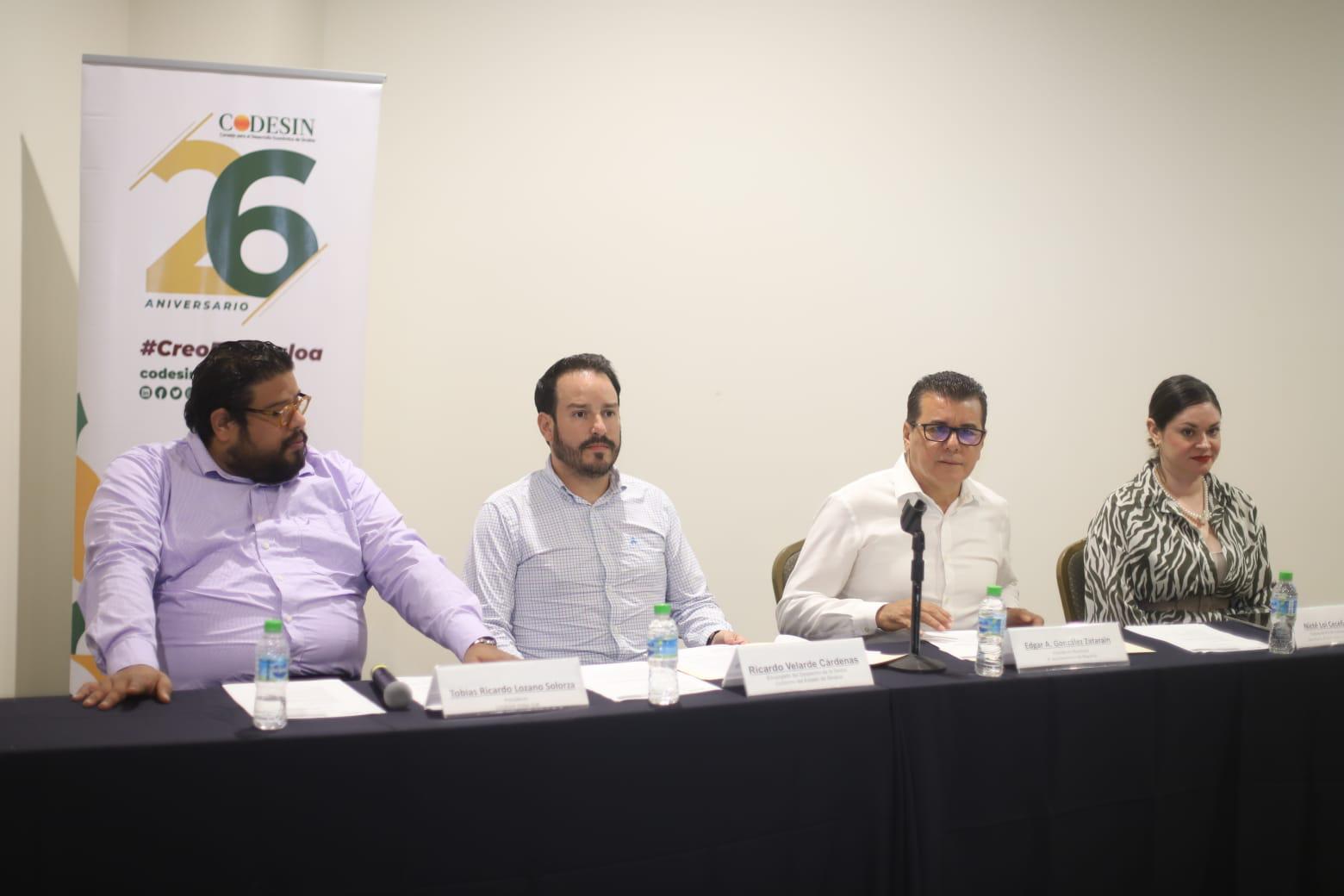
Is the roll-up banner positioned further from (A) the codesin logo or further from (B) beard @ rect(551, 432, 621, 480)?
(B) beard @ rect(551, 432, 621, 480)

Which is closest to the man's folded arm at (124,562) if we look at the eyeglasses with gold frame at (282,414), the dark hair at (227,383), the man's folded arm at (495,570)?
the dark hair at (227,383)

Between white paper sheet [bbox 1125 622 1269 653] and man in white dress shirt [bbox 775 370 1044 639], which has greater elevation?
man in white dress shirt [bbox 775 370 1044 639]

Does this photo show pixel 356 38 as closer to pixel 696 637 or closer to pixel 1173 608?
pixel 696 637

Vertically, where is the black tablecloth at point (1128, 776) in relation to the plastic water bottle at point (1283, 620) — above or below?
below

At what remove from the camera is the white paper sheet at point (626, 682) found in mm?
1923

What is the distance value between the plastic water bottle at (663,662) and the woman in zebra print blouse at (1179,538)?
1.61 metres

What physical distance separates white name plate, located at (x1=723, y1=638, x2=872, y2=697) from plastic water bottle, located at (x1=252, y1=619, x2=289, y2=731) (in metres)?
0.76

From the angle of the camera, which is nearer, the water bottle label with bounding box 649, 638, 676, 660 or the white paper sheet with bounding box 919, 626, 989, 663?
the water bottle label with bounding box 649, 638, 676, 660

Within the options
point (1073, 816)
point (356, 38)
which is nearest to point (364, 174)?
point (356, 38)

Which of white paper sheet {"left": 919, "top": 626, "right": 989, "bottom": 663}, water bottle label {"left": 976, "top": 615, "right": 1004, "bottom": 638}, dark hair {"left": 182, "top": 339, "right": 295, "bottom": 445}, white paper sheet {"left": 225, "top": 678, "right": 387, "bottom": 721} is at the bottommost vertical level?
white paper sheet {"left": 225, "top": 678, "right": 387, "bottom": 721}

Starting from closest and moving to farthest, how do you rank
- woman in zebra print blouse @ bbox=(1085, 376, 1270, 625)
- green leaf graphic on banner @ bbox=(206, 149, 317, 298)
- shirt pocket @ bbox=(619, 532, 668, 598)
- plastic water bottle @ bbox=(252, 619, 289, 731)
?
plastic water bottle @ bbox=(252, 619, 289, 731) → shirt pocket @ bbox=(619, 532, 668, 598) → woman in zebra print blouse @ bbox=(1085, 376, 1270, 625) → green leaf graphic on banner @ bbox=(206, 149, 317, 298)

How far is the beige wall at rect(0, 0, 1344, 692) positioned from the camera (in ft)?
13.4

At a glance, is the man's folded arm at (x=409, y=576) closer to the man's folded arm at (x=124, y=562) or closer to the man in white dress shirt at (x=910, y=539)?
the man's folded arm at (x=124, y=562)

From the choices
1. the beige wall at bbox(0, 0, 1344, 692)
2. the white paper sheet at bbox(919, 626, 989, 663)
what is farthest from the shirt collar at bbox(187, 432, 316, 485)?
the beige wall at bbox(0, 0, 1344, 692)
